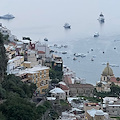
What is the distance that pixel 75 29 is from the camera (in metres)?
38.6

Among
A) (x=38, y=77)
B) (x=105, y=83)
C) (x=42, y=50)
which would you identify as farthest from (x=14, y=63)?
(x=105, y=83)

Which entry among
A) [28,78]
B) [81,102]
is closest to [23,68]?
[28,78]

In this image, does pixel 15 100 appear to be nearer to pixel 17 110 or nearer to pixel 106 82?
pixel 17 110

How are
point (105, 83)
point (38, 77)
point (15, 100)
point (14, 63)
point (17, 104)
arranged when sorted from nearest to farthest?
1. point (17, 104)
2. point (15, 100)
3. point (38, 77)
4. point (14, 63)
5. point (105, 83)

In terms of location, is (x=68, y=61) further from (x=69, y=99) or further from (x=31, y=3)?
(x=31, y=3)

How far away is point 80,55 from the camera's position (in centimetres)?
2798

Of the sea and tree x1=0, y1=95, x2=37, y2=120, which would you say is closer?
tree x1=0, y1=95, x2=37, y2=120

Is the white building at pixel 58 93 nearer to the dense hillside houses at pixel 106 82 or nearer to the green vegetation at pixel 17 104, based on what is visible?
the green vegetation at pixel 17 104

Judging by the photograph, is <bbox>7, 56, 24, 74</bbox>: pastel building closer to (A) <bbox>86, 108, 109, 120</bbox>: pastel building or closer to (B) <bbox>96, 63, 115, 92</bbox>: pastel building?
(A) <bbox>86, 108, 109, 120</bbox>: pastel building

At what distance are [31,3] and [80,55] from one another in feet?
104

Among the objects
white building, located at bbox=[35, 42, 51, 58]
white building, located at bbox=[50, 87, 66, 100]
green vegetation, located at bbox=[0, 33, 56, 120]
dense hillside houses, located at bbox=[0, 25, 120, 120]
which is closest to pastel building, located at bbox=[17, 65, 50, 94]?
dense hillside houses, located at bbox=[0, 25, 120, 120]

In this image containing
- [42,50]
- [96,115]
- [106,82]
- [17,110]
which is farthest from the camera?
[106,82]

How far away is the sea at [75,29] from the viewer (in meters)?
26.6

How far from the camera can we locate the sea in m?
26.6
